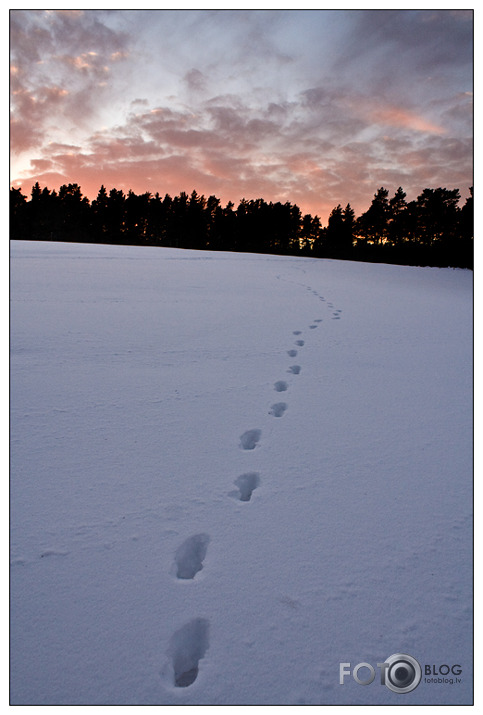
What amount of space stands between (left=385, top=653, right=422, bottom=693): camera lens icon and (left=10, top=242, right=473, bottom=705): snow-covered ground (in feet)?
0.09

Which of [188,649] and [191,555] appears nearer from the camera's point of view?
[188,649]

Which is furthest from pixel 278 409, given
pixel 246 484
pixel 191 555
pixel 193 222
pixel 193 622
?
pixel 193 222

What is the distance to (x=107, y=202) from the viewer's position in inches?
1893

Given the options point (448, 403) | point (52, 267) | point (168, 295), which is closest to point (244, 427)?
point (448, 403)

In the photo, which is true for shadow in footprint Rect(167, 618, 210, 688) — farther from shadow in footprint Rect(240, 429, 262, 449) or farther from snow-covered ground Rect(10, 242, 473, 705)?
shadow in footprint Rect(240, 429, 262, 449)

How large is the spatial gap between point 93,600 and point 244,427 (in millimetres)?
1237

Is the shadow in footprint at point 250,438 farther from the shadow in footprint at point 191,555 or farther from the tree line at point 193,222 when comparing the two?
the tree line at point 193,222

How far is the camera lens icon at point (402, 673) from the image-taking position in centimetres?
113

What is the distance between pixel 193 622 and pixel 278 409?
1.49m

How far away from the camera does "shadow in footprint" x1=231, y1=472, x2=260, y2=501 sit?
1.76 m

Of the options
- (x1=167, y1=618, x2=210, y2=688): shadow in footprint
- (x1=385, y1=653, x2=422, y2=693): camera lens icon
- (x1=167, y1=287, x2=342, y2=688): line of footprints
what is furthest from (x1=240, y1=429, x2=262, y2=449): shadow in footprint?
(x1=385, y1=653, x2=422, y2=693): camera lens icon

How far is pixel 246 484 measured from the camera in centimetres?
184

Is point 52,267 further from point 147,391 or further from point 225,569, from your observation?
point 225,569

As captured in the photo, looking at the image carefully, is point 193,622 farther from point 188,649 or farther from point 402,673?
point 402,673
